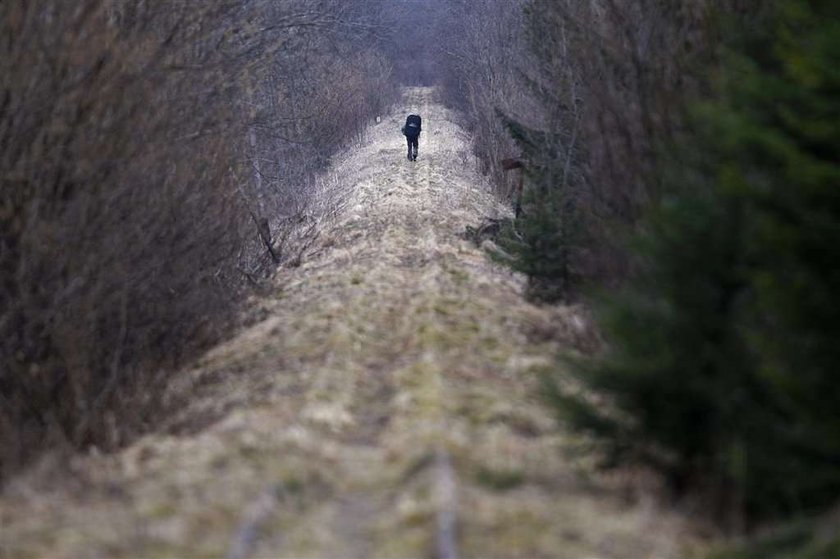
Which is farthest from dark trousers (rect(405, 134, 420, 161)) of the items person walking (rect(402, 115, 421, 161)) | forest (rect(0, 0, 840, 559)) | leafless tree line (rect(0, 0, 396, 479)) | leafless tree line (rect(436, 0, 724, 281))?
leafless tree line (rect(0, 0, 396, 479))

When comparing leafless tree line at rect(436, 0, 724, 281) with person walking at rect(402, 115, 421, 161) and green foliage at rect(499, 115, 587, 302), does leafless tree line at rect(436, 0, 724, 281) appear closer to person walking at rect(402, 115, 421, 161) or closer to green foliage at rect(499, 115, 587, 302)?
green foliage at rect(499, 115, 587, 302)

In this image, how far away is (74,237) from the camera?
37.6 ft

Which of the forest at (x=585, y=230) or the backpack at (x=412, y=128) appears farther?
the backpack at (x=412, y=128)

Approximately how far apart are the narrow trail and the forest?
45cm

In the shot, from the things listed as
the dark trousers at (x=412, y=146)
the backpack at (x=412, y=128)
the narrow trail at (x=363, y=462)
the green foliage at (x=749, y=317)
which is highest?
the backpack at (x=412, y=128)

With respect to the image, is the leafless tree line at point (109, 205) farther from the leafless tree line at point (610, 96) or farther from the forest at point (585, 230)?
the leafless tree line at point (610, 96)

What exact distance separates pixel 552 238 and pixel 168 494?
7253 millimetres

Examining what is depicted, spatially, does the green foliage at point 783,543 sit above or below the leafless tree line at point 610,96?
below

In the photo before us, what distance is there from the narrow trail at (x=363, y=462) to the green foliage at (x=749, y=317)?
0.45 metres

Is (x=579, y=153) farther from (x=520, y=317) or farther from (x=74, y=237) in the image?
(x=74, y=237)

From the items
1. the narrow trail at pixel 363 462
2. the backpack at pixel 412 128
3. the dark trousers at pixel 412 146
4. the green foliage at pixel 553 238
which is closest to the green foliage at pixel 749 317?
the narrow trail at pixel 363 462

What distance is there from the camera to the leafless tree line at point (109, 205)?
10.9 m

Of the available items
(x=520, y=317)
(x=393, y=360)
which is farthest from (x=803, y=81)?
(x=520, y=317)

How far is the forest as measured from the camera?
6.71 meters
